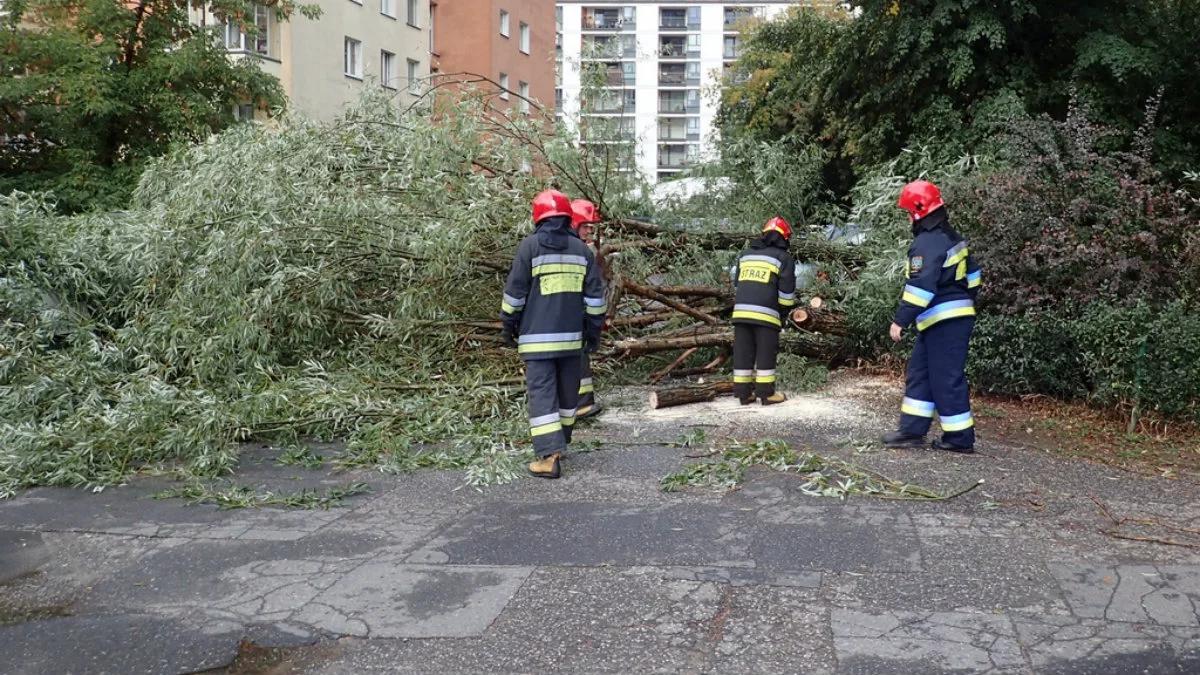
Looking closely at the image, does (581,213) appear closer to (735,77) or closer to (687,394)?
(687,394)

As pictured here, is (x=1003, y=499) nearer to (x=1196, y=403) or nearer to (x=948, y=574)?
(x=948, y=574)

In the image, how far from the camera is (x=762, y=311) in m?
8.00

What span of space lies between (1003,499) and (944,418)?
3.61ft

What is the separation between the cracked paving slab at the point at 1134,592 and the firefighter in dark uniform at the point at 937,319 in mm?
2109

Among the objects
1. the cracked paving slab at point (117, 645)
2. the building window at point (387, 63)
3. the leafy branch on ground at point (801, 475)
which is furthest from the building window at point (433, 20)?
the cracked paving slab at point (117, 645)

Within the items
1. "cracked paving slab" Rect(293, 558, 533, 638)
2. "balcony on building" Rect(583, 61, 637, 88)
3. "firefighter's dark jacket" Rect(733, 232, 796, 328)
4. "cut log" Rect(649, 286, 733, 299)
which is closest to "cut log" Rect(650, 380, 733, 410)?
"firefighter's dark jacket" Rect(733, 232, 796, 328)

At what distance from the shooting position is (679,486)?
18.4ft

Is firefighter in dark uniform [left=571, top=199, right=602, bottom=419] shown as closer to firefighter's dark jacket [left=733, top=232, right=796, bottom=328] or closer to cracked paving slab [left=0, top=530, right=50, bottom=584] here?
firefighter's dark jacket [left=733, top=232, right=796, bottom=328]

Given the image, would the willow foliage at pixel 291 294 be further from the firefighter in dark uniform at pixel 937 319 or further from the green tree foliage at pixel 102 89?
the green tree foliage at pixel 102 89

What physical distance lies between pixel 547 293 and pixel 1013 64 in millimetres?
8620

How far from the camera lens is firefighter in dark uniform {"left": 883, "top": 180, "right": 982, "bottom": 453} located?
6164 mm

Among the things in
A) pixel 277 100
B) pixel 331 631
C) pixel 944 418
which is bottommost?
pixel 331 631

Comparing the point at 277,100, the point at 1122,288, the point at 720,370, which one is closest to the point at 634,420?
the point at 720,370

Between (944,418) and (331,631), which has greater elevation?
(944,418)
